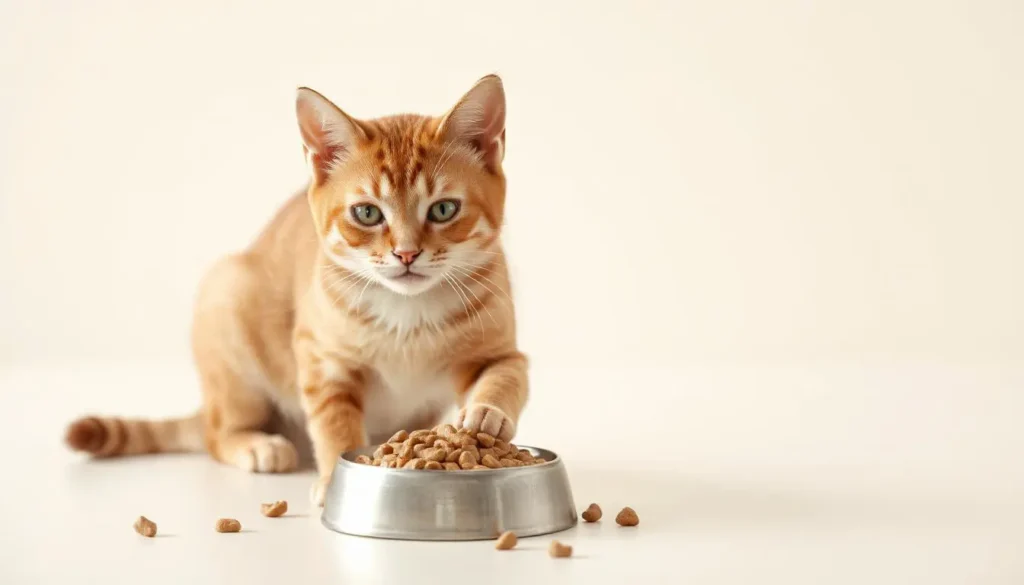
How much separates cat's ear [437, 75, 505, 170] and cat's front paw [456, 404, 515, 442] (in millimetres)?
560

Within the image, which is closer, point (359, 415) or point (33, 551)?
point (33, 551)

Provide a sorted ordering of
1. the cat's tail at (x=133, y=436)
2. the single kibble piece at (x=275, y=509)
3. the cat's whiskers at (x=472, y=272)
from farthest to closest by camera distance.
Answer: the cat's tail at (x=133, y=436)
the cat's whiskers at (x=472, y=272)
the single kibble piece at (x=275, y=509)

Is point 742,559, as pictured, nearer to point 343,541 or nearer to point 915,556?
point 915,556

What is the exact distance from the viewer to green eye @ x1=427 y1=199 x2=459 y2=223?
8.28 ft

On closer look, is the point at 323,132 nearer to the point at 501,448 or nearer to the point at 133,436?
the point at 501,448

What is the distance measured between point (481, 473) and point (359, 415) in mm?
623

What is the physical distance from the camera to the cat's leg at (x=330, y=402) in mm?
2668

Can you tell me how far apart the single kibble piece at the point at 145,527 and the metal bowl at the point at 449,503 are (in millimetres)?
364

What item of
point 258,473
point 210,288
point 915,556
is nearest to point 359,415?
point 258,473

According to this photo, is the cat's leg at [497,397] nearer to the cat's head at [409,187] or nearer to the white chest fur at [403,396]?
the white chest fur at [403,396]

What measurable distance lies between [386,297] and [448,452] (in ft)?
1.67

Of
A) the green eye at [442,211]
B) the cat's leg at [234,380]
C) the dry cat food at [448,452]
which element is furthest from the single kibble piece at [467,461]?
the cat's leg at [234,380]

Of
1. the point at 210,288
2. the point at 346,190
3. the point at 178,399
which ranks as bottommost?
Result: the point at 178,399

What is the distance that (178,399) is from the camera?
447 centimetres
